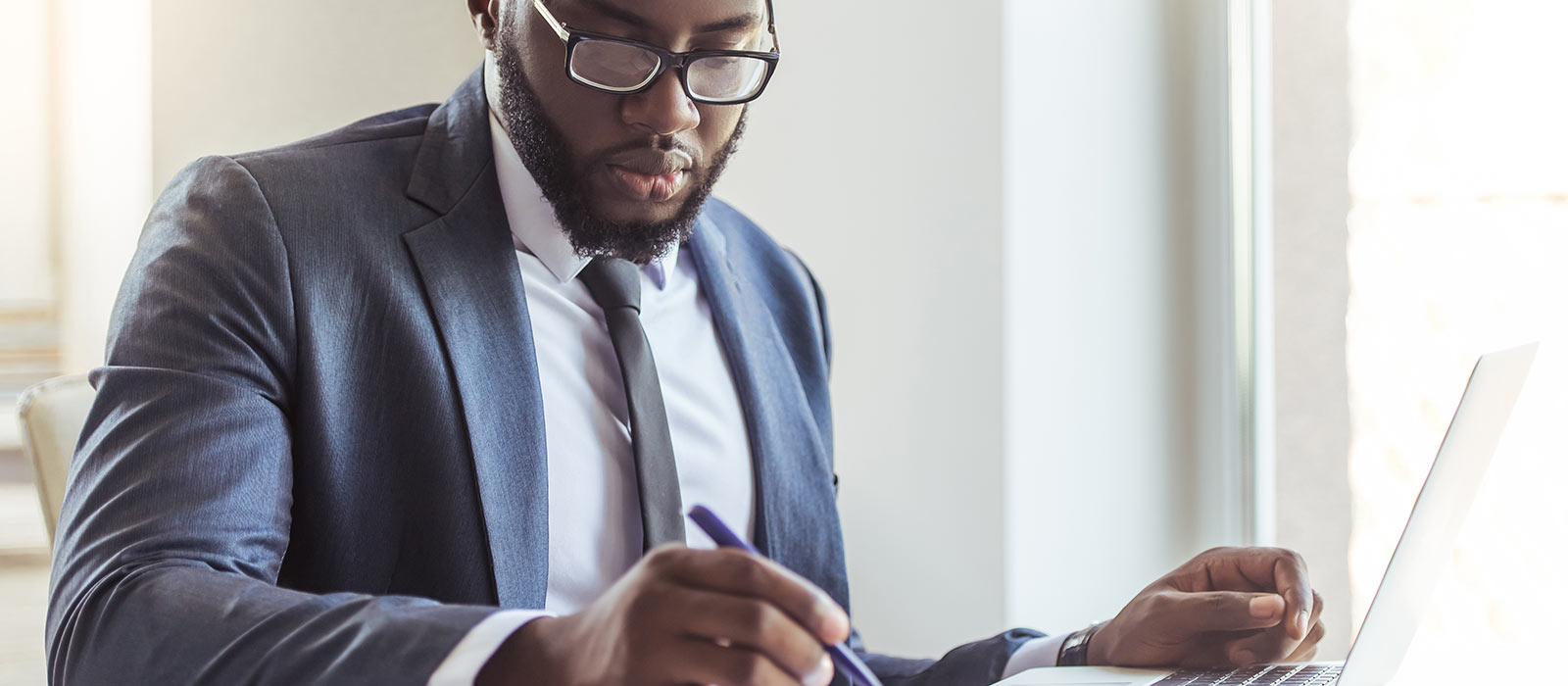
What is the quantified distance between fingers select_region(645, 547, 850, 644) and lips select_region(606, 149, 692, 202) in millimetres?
615

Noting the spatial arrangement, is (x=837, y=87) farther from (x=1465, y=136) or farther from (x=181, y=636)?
(x=181, y=636)

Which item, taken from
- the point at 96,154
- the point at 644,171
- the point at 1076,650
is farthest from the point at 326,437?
the point at 96,154

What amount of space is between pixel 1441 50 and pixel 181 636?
1.94 metres

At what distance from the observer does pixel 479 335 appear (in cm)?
113

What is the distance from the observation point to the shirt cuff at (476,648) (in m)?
0.67

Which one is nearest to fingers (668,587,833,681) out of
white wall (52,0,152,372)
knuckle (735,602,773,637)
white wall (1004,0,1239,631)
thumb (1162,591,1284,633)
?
knuckle (735,602,773,637)

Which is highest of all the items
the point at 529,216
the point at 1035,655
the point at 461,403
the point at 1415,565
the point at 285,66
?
the point at 285,66

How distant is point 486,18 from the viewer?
1.27 metres

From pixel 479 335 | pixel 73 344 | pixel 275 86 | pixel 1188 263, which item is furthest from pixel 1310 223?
pixel 73 344

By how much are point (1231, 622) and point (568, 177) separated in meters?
0.71

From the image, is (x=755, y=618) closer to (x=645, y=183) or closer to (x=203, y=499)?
(x=203, y=499)

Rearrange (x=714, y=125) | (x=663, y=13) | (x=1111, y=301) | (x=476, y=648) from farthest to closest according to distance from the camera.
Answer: (x=1111, y=301)
(x=714, y=125)
(x=663, y=13)
(x=476, y=648)

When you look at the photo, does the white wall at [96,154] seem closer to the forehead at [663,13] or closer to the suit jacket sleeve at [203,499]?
the suit jacket sleeve at [203,499]

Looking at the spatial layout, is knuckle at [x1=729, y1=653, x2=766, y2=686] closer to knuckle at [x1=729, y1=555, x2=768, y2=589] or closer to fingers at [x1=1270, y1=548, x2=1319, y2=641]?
knuckle at [x1=729, y1=555, x2=768, y2=589]
